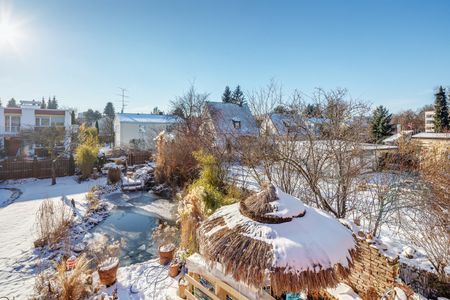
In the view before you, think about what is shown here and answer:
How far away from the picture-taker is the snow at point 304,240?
2205mm

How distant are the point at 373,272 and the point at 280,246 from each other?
2800 mm

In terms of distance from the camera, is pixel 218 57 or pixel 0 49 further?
A: pixel 218 57

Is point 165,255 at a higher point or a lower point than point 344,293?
lower

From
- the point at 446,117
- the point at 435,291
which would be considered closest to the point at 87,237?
the point at 435,291

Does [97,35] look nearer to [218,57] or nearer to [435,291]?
[218,57]

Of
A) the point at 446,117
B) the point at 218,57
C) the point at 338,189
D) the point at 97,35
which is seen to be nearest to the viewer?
the point at 338,189

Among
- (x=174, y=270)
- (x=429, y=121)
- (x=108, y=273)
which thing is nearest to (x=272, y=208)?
(x=174, y=270)

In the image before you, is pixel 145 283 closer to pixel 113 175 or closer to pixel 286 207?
pixel 286 207

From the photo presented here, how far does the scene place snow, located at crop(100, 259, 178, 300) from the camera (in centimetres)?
479

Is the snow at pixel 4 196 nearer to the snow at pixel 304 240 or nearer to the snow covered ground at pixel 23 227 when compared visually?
the snow covered ground at pixel 23 227

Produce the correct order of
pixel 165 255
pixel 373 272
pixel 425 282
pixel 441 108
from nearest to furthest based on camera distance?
pixel 373 272
pixel 425 282
pixel 165 255
pixel 441 108

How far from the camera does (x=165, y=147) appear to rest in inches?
585

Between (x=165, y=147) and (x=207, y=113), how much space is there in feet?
23.6

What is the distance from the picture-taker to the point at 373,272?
12.7 feet
